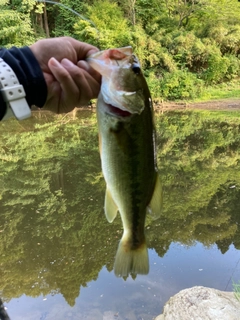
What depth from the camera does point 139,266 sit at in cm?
131

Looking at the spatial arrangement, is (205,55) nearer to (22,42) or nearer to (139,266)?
(22,42)

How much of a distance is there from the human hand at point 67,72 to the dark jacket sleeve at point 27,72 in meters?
0.03

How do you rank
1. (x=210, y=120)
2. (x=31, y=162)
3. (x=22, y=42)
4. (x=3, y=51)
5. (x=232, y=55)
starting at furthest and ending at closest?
(x=232, y=55), (x=22, y=42), (x=210, y=120), (x=31, y=162), (x=3, y=51)

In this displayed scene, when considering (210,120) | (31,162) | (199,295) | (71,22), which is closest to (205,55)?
(210,120)

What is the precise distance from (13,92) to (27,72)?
0.12 metres

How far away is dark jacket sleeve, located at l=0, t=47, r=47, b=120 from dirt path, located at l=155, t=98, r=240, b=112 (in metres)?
21.2

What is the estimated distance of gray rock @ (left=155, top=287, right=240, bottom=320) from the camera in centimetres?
381

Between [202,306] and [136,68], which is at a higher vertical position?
[136,68]

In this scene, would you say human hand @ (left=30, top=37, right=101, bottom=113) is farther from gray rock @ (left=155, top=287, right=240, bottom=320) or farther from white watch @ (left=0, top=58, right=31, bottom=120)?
gray rock @ (left=155, top=287, right=240, bottom=320)

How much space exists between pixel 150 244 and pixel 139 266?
5419 mm

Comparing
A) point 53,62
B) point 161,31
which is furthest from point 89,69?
point 161,31

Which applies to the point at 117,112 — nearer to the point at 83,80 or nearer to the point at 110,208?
the point at 83,80

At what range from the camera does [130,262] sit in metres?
1.31

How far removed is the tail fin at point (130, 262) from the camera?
1303 millimetres
